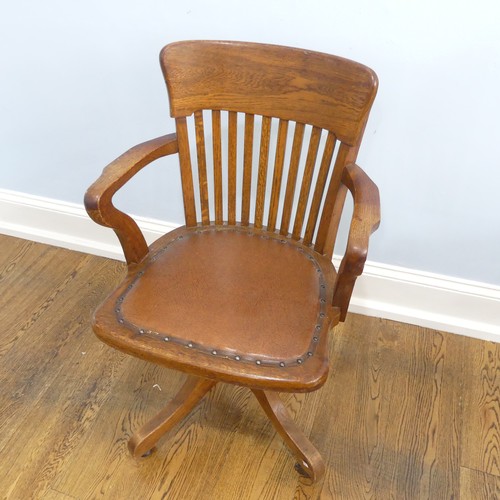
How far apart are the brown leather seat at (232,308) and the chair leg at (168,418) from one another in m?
0.31

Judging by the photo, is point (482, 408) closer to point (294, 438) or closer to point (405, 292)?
point (405, 292)

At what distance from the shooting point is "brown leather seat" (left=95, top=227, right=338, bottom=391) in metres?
1.28

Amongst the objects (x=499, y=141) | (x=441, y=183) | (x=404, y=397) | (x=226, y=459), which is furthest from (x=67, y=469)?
(x=499, y=141)

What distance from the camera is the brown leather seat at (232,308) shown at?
128 centimetres

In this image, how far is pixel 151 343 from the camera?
130 centimetres

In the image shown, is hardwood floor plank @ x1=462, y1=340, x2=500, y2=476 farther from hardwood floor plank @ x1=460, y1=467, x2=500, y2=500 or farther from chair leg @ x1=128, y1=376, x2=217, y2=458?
chair leg @ x1=128, y1=376, x2=217, y2=458

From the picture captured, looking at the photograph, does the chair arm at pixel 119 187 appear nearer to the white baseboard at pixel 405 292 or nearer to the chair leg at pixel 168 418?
the chair leg at pixel 168 418

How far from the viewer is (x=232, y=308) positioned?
138cm

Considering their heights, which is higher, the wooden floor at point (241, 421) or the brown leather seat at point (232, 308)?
the brown leather seat at point (232, 308)

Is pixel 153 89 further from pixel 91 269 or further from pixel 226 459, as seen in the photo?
pixel 226 459

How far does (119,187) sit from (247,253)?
381mm

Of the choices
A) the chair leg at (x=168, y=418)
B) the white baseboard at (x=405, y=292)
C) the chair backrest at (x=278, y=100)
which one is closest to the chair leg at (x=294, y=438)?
the chair leg at (x=168, y=418)

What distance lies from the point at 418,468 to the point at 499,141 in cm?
95

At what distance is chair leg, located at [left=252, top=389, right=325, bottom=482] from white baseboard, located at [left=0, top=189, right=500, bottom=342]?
0.61 metres
